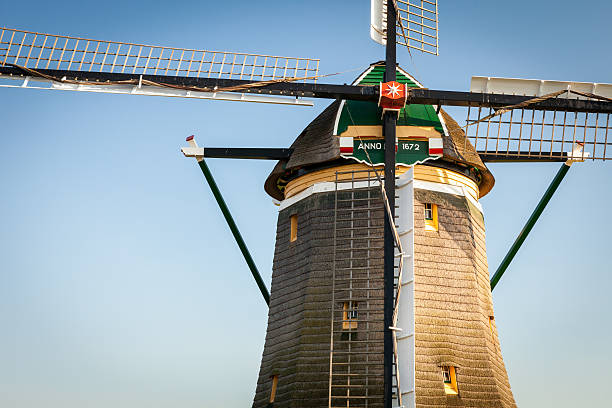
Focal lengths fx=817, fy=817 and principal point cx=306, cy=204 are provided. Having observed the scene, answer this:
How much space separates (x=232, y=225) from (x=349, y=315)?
357 centimetres

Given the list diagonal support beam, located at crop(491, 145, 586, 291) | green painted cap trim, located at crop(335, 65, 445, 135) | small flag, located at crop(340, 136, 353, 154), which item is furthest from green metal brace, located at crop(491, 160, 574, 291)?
small flag, located at crop(340, 136, 353, 154)

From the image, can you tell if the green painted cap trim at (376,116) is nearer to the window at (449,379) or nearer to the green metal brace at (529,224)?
the green metal brace at (529,224)

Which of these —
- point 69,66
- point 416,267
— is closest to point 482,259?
point 416,267

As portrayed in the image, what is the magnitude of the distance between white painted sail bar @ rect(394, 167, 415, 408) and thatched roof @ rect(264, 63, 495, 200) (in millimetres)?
1340

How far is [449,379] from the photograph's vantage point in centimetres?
1416

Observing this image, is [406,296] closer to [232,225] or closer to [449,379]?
[449,379]

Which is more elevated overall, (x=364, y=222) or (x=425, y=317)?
(x=364, y=222)

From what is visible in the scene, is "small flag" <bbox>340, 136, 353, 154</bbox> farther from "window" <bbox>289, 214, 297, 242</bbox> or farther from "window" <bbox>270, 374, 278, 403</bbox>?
"window" <bbox>270, 374, 278, 403</bbox>

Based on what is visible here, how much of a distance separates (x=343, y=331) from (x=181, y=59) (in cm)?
618

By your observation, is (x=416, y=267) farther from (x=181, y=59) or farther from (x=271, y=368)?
(x=181, y=59)

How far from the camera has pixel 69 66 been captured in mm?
15531

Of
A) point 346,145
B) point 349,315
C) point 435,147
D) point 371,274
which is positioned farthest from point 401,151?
point 349,315

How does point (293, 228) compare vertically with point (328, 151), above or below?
below

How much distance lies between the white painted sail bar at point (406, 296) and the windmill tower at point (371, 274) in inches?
0.9
